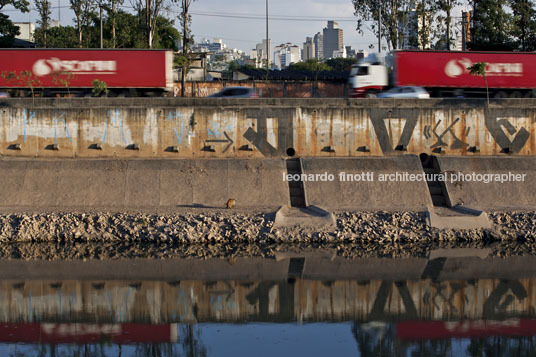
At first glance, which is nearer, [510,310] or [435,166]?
[510,310]

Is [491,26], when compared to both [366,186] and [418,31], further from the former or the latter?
[366,186]

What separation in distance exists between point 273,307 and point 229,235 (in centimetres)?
672

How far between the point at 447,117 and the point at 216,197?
11.4m

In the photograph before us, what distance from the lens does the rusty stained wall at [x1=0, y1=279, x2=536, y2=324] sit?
49.1ft

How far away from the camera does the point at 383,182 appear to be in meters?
26.0

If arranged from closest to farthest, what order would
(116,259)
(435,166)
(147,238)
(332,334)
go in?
1. (332,334)
2. (116,259)
3. (147,238)
4. (435,166)

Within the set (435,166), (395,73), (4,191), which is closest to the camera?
(4,191)

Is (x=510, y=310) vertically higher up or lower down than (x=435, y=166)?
lower down

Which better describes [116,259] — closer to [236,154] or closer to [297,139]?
[236,154]

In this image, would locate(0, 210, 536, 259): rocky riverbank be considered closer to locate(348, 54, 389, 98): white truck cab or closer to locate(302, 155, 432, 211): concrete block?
locate(302, 155, 432, 211): concrete block

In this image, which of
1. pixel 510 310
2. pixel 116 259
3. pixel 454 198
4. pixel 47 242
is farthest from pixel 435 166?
pixel 47 242

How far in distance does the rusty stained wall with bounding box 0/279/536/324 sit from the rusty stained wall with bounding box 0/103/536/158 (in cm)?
1091

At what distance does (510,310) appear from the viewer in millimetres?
15445

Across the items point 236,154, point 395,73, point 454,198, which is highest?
point 395,73
